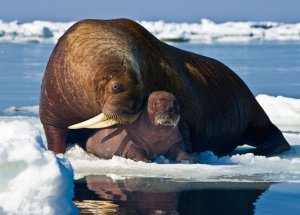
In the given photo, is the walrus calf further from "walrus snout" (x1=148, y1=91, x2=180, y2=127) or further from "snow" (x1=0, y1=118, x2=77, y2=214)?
"snow" (x1=0, y1=118, x2=77, y2=214)

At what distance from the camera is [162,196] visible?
5.61m

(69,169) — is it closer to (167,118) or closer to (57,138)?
(167,118)

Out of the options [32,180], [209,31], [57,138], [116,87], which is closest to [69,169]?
[32,180]

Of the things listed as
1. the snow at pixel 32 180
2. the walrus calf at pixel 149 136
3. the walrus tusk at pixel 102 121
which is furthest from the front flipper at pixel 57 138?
the snow at pixel 32 180

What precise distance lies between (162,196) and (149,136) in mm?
1754

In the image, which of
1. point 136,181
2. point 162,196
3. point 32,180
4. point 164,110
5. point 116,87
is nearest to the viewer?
point 32,180

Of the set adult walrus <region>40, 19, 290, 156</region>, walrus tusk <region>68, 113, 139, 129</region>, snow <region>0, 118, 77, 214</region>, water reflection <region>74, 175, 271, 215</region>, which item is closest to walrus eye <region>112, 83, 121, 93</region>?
adult walrus <region>40, 19, 290, 156</region>

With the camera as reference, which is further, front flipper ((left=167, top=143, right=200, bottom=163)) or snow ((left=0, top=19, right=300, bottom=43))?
snow ((left=0, top=19, right=300, bottom=43))

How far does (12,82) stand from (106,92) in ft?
38.4

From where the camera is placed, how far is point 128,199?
18.0ft

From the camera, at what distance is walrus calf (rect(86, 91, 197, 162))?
7.10 m

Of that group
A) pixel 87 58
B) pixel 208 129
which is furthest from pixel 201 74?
pixel 87 58

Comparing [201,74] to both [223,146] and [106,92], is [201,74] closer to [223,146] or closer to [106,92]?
[223,146]

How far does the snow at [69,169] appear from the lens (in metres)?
4.55
